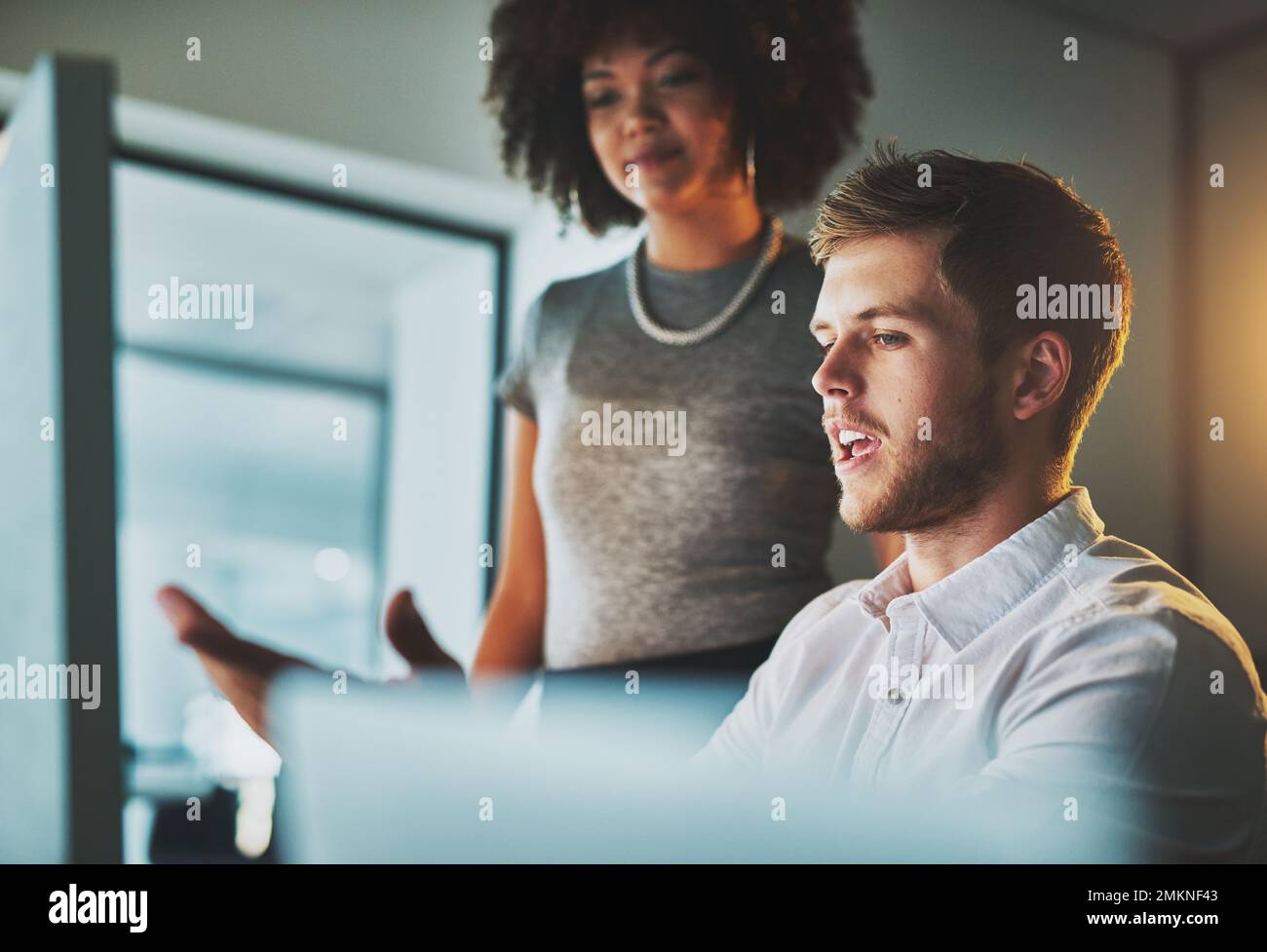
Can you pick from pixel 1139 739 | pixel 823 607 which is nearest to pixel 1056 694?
pixel 1139 739

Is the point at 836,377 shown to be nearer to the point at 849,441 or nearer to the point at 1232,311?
the point at 849,441

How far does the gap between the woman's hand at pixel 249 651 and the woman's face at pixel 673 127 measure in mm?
504

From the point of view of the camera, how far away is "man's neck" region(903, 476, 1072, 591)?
0.98m

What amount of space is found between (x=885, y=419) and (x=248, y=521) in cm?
210

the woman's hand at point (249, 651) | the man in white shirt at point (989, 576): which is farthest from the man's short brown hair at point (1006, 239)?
the woman's hand at point (249, 651)

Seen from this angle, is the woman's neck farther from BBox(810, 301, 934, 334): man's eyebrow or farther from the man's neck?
the man's neck

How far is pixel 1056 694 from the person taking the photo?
0.88 m

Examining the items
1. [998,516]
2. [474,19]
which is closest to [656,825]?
[998,516]

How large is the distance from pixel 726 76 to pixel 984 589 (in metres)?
0.61

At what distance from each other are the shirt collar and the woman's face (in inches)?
18.7

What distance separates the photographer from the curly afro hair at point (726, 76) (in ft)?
3.94

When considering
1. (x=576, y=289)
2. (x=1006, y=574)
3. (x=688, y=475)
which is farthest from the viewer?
(x=576, y=289)

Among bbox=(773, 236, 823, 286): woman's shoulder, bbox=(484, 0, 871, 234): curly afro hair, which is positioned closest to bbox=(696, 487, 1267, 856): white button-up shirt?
bbox=(773, 236, 823, 286): woman's shoulder

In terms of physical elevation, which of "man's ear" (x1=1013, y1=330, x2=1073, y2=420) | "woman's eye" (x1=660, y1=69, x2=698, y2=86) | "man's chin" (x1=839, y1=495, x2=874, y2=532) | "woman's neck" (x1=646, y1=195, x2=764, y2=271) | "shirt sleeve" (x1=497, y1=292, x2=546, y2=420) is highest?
"woman's eye" (x1=660, y1=69, x2=698, y2=86)
